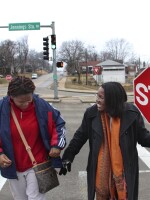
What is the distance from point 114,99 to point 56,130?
23.9 inches

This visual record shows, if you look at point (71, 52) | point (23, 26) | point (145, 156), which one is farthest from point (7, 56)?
point (145, 156)

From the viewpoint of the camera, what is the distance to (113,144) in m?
3.05

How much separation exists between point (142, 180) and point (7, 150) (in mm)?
3155

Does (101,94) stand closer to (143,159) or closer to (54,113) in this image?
(54,113)

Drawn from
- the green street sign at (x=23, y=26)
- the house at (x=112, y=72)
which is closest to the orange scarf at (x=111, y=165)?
the green street sign at (x=23, y=26)

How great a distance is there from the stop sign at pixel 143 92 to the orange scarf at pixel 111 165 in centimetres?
190

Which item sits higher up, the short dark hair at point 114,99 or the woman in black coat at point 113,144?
the short dark hair at point 114,99

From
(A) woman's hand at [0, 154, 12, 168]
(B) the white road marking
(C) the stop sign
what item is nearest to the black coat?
(A) woman's hand at [0, 154, 12, 168]

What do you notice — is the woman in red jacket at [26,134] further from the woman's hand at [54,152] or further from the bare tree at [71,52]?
the bare tree at [71,52]

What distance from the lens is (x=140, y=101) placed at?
16.3ft

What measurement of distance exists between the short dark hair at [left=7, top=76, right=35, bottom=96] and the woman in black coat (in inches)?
22.7

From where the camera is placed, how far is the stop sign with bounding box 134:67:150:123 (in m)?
4.91

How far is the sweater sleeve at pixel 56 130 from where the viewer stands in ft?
10.7

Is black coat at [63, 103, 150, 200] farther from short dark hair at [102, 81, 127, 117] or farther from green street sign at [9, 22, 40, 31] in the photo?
green street sign at [9, 22, 40, 31]
